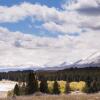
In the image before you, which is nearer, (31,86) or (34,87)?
(34,87)

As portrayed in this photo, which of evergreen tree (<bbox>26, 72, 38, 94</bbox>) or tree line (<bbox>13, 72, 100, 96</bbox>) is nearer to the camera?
evergreen tree (<bbox>26, 72, 38, 94</bbox>)

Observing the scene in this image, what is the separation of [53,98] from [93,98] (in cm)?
343

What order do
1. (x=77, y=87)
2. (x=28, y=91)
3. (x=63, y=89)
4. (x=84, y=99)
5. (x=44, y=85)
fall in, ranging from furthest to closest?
(x=77, y=87) < (x=63, y=89) < (x=44, y=85) < (x=28, y=91) < (x=84, y=99)

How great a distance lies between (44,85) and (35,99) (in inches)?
3662

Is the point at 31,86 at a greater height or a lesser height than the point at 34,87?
greater

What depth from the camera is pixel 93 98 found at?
108 ft

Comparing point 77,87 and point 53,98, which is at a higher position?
point 53,98

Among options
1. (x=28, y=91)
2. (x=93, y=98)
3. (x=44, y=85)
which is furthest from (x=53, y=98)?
(x=44, y=85)

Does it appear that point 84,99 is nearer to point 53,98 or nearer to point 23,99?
point 53,98

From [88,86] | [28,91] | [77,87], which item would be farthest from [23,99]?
[77,87]

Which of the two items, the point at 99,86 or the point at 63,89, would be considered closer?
the point at 99,86

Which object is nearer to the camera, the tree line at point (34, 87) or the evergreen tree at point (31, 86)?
the evergreen tree at point (31, 86)

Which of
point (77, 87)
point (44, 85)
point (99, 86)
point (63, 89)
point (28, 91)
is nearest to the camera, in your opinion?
point (28, 91)

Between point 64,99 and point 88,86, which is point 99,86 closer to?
point 88,86
